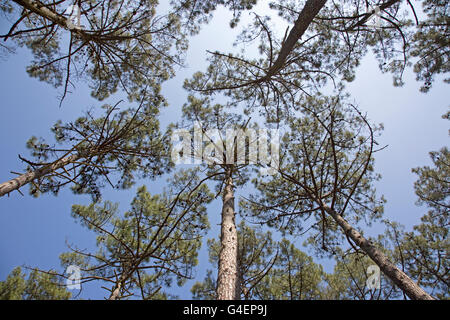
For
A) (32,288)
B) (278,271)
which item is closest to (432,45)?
(278,271)

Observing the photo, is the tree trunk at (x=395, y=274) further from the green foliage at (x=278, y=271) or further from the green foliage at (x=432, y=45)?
the green foliage at (x=432, y=45)

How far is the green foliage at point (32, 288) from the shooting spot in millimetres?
6383

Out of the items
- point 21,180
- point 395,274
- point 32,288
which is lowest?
point 32,288

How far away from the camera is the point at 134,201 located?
569 cm

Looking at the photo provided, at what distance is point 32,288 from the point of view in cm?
670

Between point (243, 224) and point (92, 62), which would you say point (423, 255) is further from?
point (92, 62)

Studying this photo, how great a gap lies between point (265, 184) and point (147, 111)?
3702mm

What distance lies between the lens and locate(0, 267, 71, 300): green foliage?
20.9 ft

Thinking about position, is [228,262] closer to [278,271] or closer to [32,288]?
[278,271]

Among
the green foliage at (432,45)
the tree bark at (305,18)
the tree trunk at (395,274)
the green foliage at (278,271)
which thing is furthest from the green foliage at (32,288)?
the green foliage at (432,45)

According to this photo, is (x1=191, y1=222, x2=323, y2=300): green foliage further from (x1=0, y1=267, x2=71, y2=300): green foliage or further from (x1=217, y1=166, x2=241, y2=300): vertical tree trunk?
(x1=0, y1=267, x2=71, y2=300): green foliage
